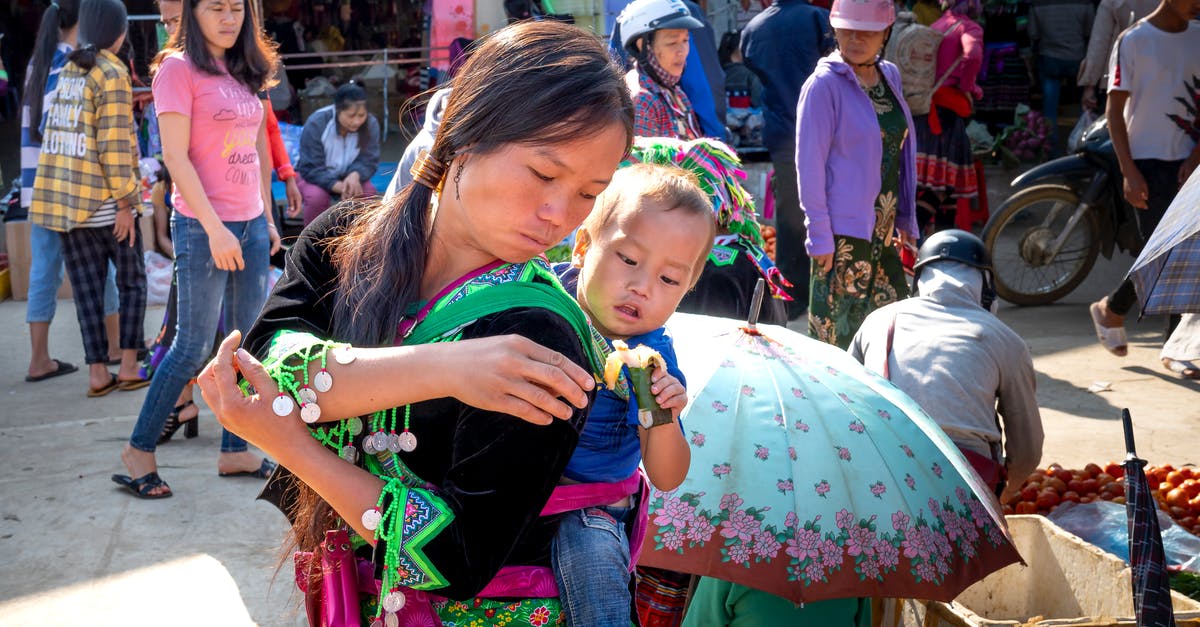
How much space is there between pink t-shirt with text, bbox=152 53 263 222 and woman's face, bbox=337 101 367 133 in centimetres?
373

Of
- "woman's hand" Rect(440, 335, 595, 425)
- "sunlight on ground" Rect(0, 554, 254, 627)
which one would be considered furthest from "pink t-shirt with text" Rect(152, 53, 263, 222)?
"woman's hand" Rect(440, 335, 595, 425)

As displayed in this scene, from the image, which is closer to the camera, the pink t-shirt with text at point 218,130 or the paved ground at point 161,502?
the paved ground at point 161,502

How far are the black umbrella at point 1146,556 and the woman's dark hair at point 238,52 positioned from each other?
11.7ft

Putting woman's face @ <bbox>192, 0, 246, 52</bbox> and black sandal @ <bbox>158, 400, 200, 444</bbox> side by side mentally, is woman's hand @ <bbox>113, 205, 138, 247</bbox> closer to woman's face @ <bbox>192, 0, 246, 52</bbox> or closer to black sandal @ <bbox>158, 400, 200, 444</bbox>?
black sandal @ <bbox>158, 400, 200, 444</bbox>

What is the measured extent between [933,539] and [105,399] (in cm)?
482

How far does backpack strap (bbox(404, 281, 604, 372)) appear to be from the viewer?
1408 millimetres

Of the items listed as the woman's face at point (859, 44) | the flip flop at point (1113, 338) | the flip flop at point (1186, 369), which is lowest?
the flip flop at point (1186, 369)

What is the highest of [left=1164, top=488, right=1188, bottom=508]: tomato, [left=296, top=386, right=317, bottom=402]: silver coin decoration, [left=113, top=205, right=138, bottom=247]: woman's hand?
[left=296, top=386, right=317, bottom=402]: silver coin decoration

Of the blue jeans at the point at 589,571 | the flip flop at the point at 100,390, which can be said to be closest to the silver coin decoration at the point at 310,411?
the blue jeans at the point at 589,571

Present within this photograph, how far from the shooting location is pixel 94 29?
5.66 meters

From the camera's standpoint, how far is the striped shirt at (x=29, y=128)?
5832 millimetres

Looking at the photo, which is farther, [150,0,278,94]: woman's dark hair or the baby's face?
[150,0,278,94]: woman's dark hair

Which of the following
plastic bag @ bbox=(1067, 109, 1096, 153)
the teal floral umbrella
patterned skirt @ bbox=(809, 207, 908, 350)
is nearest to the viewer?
the teal floral umbrella

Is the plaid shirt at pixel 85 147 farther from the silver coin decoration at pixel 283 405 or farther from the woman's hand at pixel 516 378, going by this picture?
the woman's hand at pixel 516 378
